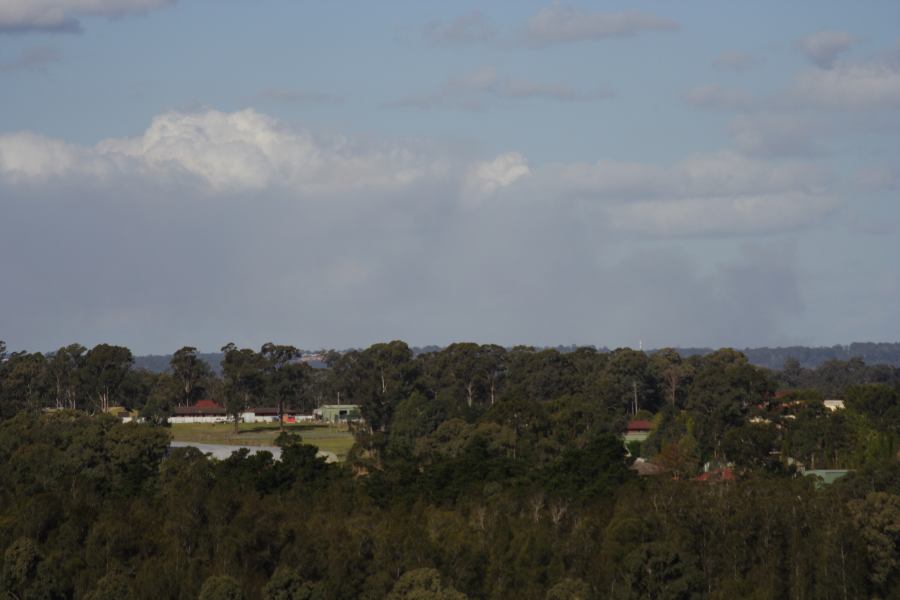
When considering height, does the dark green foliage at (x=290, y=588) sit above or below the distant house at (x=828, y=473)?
below

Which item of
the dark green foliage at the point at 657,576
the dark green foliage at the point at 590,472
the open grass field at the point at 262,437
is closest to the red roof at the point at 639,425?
the open grass field at the point at 262,437

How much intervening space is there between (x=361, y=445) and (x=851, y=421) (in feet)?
132

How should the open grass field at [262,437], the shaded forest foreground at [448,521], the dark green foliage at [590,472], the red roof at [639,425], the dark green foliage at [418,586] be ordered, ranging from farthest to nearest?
the red roof at [639,425], the open grass field at [262,437], the dark green foliage at [590,472], the shaded forest foreground at [448,521], the dark green foliage at [418,586]

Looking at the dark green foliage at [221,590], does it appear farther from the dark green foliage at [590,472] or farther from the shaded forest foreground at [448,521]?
the dark green foliage at [590,472]

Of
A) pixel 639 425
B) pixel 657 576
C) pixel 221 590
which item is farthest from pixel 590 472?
pixel 639 425

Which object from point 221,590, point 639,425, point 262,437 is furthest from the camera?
point 262,437

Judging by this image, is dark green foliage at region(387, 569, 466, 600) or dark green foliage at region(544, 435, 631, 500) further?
dark green foliage at region(544, 435, 631, 500)

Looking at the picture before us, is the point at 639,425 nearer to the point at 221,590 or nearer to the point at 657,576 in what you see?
the point at 657,576

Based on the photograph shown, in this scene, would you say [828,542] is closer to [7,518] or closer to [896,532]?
[896,532]

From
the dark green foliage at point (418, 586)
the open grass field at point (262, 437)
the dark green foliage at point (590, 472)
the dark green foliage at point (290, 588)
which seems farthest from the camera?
the open grass field at point (262, 437)

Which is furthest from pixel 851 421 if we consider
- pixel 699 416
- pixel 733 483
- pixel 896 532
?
pixel 896 532

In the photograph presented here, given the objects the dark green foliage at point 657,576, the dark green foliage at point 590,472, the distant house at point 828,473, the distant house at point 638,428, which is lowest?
the dark green foliage at point 657,576

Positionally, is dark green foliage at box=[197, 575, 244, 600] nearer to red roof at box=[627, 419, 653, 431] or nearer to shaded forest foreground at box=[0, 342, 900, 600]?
shaded forest foreground at box=[0, 342, 900, 600]

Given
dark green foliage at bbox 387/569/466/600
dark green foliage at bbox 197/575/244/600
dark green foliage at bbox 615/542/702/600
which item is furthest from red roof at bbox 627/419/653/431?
dark green foliage at bbox 197/575/244/600
